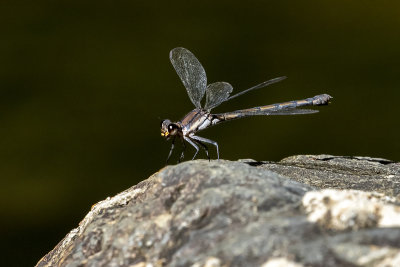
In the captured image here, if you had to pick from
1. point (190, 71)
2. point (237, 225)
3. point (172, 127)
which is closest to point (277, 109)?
point (190, 71)

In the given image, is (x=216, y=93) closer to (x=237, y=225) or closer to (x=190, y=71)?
(x=190, y=71)

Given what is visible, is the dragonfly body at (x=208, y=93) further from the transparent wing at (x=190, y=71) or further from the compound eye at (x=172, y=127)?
the compound eye at (x=172, y=127)

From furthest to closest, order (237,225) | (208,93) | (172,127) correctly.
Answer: (208,93) < (172,127) < (237,225)

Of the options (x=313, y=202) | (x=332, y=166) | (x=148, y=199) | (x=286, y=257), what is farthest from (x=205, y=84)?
(x=286, y=257)

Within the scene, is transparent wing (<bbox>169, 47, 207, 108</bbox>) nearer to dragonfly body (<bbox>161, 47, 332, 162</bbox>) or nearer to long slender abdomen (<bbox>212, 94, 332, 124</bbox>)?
dragonfly body (<bbox>161, 47, 332, 162</bbox>)

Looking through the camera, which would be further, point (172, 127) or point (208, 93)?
point (208, 93)

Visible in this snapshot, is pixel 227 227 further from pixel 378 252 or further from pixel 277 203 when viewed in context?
pixel 378 252

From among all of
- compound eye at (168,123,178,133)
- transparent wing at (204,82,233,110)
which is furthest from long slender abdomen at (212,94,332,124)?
compound eye at (168,123,178,133)

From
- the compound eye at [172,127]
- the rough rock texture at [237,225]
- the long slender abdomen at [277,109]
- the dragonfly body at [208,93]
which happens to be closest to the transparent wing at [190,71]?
the dragonfly body at [208,93]
